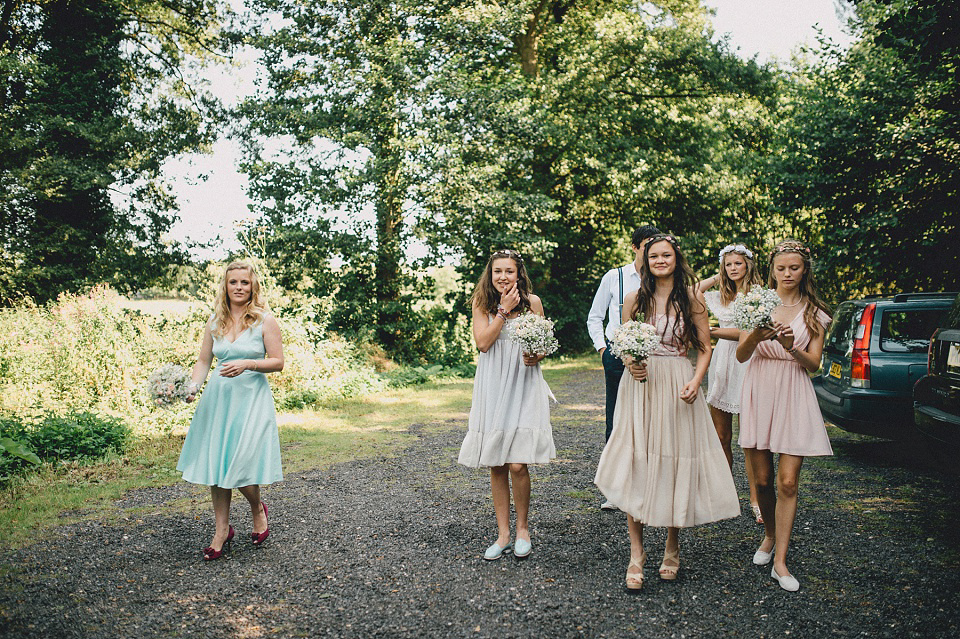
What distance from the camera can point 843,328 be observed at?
26.1 ft

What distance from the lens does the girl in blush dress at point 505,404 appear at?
4730 mm

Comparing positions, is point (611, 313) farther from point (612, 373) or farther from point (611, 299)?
point (612, 373)

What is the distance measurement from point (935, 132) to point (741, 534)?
10.5 meters

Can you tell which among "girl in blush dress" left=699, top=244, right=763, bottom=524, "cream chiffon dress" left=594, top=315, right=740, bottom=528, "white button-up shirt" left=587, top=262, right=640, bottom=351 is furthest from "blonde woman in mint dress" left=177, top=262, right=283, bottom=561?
"girl in blush dress" left=699, top=244, right=763, bottom=524

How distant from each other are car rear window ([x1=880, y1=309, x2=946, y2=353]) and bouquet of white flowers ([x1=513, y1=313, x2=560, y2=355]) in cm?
478

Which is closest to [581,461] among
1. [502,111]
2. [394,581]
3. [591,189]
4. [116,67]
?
[394,581]

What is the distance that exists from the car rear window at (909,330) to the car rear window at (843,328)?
317mm

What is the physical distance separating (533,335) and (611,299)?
5.94 feet

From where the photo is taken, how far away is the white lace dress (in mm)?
5641

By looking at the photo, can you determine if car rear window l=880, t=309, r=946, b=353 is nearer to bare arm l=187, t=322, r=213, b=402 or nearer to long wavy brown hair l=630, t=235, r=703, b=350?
long wavy brown hair l=630, t=235, r=703, b=350

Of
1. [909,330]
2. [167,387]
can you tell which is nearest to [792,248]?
[909,330]

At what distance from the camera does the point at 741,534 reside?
17.4ft

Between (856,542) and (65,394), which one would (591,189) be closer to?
(65,394)

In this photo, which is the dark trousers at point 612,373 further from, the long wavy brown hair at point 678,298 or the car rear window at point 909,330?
the car rear window at point 909,330
